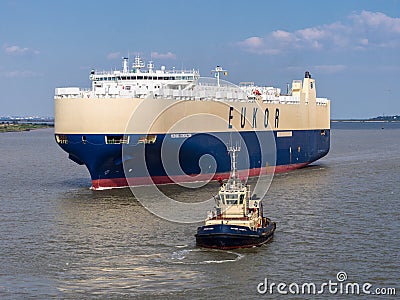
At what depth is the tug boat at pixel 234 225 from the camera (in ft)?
78.5

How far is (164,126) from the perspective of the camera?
1547 inches

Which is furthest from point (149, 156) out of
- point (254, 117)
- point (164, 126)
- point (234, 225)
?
point (234, 225)

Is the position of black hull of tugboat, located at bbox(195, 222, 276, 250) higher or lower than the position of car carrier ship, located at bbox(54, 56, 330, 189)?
lower

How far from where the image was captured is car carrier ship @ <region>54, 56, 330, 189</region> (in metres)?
37.5

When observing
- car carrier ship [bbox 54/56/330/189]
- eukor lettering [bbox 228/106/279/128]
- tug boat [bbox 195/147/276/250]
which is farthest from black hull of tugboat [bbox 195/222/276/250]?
eukor lettering [bbox 228/106/279/128]

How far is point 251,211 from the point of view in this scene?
26047mm

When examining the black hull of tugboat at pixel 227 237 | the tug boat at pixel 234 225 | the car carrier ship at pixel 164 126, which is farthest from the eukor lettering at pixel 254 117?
the black hull of tugboat at pixel 227 237

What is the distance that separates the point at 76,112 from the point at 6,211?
7.39 metres

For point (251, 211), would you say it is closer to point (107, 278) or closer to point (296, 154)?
point (107, 278)

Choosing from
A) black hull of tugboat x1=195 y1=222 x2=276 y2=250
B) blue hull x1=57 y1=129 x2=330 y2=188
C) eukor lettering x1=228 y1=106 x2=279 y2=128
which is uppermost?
eukor lettering x1=228 y1=106 x2=279 y2=128

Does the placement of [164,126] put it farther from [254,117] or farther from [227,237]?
[227,237]

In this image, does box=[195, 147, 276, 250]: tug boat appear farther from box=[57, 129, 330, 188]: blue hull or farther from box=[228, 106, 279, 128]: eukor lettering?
box=[228, 106, 279, 128]: eukor lettering

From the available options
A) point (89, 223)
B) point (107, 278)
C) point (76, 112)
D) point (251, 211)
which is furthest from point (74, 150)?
point (107, 278)

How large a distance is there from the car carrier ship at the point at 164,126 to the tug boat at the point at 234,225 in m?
13.1
